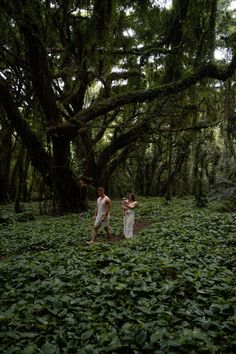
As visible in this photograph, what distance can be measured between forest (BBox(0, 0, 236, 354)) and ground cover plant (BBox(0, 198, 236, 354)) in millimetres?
22

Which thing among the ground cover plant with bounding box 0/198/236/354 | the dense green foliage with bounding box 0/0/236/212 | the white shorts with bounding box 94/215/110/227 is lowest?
the ground cover plant with bounding box 0/198/236/354

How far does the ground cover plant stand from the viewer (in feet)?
14.0

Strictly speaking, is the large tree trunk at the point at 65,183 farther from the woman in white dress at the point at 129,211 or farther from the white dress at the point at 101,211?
the woman in white dress at the point at 129,211

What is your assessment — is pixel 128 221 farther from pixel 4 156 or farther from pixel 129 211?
pixel 4 156

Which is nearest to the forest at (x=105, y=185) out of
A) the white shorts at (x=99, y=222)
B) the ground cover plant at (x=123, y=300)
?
the ground cover plant at (x=123, y=300)

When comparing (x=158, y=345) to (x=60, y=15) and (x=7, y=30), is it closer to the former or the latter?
(x=7, y=30)

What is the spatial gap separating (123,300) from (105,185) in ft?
60.8

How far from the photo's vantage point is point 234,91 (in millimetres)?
20656

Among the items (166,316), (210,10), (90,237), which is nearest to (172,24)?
(210,10)

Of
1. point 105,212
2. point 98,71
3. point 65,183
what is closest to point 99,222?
point 105,212

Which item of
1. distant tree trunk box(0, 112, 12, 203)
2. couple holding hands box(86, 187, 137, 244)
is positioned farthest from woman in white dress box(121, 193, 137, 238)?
distant tree trunk box(0, 112, 12, 203)

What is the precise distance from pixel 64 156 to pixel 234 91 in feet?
32.4

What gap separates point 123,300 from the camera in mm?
5551

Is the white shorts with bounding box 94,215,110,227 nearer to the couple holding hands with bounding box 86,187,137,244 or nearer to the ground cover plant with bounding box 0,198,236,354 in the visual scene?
the couple holding hands with bounding box 86,187,137,244
